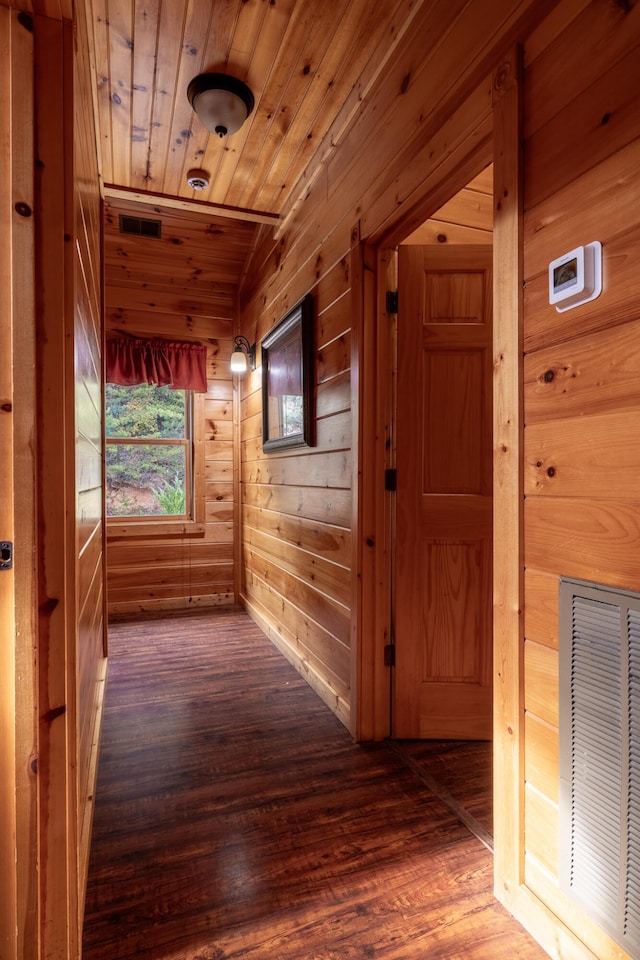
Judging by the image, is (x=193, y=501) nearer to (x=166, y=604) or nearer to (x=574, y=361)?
(x=166, y=604)

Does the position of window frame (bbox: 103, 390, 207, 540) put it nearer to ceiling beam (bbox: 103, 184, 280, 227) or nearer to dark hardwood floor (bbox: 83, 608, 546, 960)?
ceiling beam (bbox: 103, 184, 280, 227)

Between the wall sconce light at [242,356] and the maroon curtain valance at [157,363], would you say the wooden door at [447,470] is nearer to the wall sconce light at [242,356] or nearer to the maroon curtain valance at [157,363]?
the wall sconce light at [242,356]

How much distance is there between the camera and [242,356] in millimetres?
3861

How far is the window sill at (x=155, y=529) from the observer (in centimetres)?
416

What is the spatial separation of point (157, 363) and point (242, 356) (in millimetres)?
802

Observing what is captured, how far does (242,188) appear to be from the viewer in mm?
2922

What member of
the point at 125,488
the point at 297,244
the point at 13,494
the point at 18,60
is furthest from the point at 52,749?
the point at 125,488

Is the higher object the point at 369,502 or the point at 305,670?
the point at 369,502

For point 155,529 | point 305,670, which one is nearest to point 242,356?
point 155,529

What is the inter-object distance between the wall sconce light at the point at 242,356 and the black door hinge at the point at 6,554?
9.56 ft

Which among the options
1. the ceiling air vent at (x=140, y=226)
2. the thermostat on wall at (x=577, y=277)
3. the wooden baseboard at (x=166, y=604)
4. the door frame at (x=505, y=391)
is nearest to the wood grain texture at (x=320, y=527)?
the door frame at (x=505, y=391)

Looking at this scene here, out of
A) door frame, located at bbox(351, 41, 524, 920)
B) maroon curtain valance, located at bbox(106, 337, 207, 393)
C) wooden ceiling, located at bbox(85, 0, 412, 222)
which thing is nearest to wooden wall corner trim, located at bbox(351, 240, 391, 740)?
door frame, located at bbox(351, 41, 524, 920)

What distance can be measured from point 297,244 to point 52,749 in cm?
276

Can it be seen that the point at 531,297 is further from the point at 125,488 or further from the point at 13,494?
the point at 125,488
